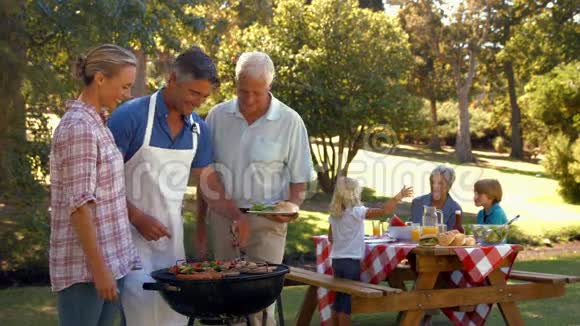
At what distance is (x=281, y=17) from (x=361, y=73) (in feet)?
8.20

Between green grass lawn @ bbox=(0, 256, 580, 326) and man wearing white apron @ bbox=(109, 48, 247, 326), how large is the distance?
157 inches

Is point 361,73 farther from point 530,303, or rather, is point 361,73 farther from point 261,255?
point 261,255

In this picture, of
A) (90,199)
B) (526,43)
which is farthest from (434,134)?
(90,199)

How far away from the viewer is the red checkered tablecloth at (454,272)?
6.24 m

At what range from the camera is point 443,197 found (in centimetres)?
744

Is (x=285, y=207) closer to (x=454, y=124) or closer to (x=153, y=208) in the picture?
(x=153, y=208)

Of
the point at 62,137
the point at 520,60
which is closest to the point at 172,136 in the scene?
the point at 62,137

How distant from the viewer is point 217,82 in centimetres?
407

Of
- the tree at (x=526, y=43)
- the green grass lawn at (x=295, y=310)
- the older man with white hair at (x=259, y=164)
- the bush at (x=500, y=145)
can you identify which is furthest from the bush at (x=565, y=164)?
the bush at (x=500, y=145)

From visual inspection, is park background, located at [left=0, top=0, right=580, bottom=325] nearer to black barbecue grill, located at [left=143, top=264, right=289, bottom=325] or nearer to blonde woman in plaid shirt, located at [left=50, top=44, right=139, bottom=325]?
black barbecue grill, located at [left=143, top=264, right=289, bottom=325]

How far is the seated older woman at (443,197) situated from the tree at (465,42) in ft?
97.5

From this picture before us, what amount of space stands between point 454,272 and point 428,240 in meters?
0.74

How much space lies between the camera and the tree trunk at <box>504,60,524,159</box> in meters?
38.2

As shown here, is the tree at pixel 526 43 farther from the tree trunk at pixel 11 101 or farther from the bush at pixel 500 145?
the tree trunk at pixel 11 101
